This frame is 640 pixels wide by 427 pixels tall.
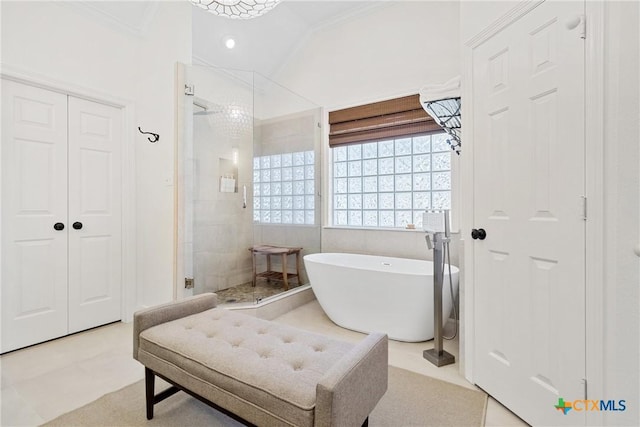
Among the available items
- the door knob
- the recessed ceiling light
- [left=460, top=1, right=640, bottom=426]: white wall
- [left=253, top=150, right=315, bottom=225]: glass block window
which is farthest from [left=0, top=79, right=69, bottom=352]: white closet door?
[left=460, top=1, right=640, bottom=426]: white wall

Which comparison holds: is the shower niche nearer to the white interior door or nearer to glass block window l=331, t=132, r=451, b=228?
glass block window l=331, t=132, r=451, b=228

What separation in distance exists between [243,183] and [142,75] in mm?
1435

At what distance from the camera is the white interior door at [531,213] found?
1.32 meters

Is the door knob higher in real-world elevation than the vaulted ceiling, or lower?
lower

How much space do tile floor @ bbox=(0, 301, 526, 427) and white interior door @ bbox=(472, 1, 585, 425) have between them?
12.2 inches

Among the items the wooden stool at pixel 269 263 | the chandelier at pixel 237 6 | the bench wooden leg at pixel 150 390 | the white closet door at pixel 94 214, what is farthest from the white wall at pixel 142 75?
the bench wooden leg at pixel 150 390

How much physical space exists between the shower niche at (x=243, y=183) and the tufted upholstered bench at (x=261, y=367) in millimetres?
1382

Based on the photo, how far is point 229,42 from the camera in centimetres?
357

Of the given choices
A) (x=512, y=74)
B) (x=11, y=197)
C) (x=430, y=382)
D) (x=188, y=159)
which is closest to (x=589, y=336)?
(x=430, y=382)

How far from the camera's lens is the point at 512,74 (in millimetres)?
1605

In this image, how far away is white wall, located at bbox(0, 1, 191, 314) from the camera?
2568mm

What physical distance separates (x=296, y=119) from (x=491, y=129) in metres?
2.57

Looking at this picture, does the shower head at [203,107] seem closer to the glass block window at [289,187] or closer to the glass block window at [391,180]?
the glass block window at [289,187]

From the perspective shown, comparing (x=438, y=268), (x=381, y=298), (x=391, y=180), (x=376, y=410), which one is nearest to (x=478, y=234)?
(x=438, y=268)
